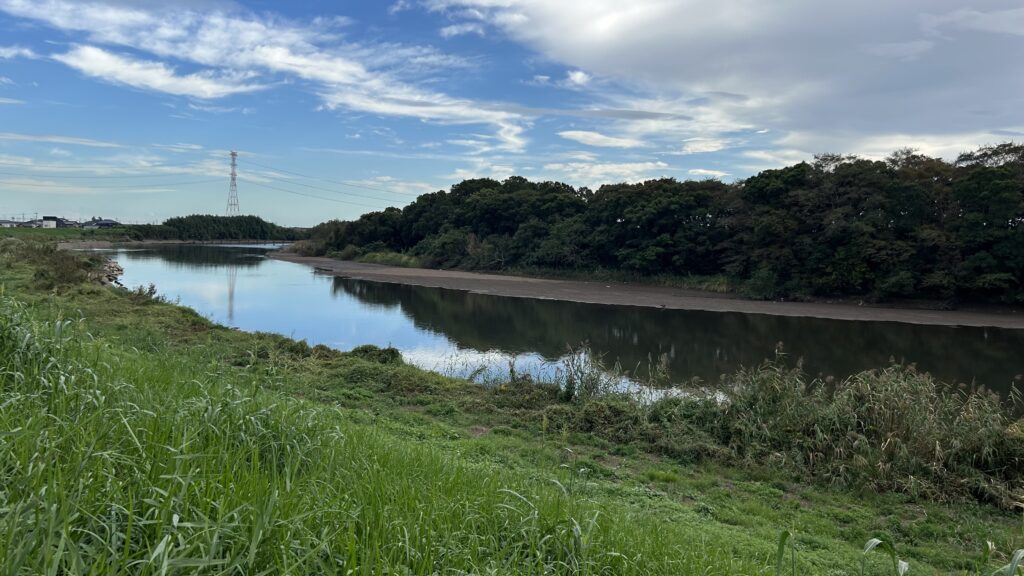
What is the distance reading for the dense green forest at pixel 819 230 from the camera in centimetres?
2842

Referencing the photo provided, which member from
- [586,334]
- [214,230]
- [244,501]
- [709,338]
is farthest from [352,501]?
[214,230]

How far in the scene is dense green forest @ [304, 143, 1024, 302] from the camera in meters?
28.4

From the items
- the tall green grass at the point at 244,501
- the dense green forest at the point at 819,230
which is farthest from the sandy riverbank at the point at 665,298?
the tall green grass at the point at 244,501

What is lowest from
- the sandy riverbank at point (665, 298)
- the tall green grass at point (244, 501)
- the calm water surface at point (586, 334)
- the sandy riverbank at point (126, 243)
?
the calm water surface at point (586, 334)

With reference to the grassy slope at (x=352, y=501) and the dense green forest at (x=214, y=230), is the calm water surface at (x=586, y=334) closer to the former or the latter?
the grassy slope at (x=352, y=501)

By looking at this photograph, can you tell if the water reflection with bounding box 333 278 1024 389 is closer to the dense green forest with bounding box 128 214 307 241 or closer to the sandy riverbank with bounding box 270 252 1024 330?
the sandy riverbank with bounding box 270 252 1024 330

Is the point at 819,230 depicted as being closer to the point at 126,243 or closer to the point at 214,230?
the point at 126,243

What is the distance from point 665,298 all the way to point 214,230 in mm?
97464

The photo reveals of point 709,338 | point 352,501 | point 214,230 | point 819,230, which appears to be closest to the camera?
point 352,501

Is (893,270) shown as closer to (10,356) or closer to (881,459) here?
(881,459)

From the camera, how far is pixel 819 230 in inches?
1332

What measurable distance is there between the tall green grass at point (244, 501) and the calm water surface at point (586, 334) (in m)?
9.87

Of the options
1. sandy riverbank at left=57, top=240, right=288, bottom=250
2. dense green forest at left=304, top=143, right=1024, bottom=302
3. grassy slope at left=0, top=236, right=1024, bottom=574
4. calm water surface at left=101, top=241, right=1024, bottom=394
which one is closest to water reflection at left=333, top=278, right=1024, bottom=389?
calm water surface at left=101, top=241, right=1024, bottom=394

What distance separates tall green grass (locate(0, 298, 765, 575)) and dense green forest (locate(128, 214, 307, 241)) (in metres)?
106
